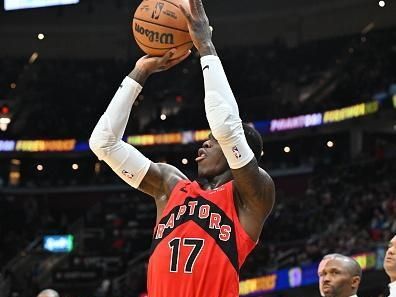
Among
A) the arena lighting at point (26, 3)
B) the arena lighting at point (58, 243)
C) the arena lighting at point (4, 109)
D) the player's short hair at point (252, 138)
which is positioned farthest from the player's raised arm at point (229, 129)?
the arena lighting at point (4, 109)

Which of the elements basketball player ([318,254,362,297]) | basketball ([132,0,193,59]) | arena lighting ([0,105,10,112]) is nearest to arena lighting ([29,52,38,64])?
arena lighting ([0,105,10,112])

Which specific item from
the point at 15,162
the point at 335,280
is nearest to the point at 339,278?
the point at 335,280

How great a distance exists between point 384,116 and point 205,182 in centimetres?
1826

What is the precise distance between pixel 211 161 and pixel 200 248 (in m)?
0.39

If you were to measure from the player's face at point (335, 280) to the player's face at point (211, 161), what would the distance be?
194 centimetres

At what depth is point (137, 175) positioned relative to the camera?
338 cm

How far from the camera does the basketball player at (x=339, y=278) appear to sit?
4.88m

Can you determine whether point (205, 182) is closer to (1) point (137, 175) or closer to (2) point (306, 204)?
(1) point (137, 175)

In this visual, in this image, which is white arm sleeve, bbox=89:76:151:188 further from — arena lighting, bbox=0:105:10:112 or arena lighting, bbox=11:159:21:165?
arena lighting, bbox=11:159:21:165

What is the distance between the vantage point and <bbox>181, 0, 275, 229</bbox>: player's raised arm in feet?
9.62

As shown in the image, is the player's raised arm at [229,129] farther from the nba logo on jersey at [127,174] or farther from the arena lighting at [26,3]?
the arena lighting at [26,3]

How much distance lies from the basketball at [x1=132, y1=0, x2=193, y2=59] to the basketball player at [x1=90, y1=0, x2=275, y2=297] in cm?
24

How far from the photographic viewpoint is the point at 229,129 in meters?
2.92

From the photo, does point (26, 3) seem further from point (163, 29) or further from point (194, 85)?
point (163, 29)
